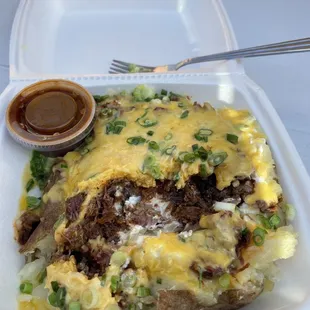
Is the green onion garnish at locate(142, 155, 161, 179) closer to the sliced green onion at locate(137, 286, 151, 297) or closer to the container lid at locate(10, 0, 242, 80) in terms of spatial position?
the sliced green onion at locate(137, 286, 151, 297)

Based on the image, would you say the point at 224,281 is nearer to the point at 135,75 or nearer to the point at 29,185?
the point at 29,185

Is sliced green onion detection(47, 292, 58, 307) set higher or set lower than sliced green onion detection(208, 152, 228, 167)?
higher

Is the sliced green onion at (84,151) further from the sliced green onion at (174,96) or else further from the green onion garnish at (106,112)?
the sliced green onion at (174,96)

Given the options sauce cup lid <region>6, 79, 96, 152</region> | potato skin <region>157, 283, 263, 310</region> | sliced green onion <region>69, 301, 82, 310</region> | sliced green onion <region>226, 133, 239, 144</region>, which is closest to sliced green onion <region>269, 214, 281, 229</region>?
potato skin <region>157, 283, 263, 310</region>

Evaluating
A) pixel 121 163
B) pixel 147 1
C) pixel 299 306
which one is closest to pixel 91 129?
pixel 121 163

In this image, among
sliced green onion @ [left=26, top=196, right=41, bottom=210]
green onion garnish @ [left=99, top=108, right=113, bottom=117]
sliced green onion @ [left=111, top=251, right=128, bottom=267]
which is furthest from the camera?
green onion garnish @ [left=99, top=108, right=113, bottom=117]

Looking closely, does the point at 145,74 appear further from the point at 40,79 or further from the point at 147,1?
the point at 147,1
